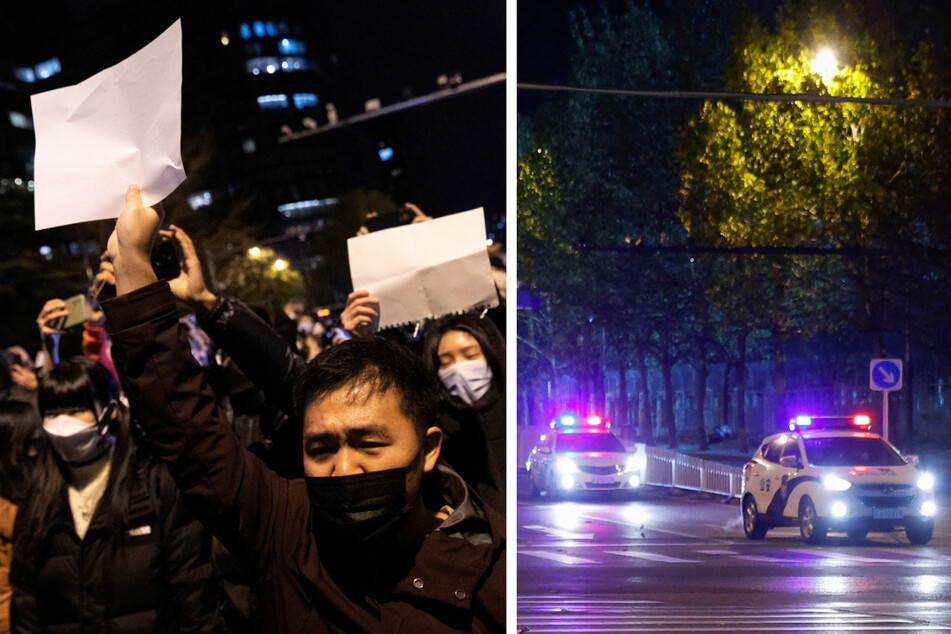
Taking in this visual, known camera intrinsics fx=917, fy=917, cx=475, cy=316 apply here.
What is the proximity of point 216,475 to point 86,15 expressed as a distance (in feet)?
8.21

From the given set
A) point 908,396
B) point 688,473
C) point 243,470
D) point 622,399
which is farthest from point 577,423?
point 243,470

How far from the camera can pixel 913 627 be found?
11.7ft

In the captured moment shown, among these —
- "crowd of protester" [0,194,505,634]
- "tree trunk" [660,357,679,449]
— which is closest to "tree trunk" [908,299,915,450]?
"tree trunk" [660,357,679,449]

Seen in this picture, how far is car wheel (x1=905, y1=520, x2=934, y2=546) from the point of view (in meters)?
3.63

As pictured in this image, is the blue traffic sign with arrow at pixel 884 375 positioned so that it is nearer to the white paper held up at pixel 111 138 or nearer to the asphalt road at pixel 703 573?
the asphalt road at pixel 703 573

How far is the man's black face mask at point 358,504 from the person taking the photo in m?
1.54

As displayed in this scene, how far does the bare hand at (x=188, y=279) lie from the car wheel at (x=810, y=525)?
247 centimetres

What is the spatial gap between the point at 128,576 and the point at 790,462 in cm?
245

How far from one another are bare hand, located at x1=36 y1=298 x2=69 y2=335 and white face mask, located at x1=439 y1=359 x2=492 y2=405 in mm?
1850

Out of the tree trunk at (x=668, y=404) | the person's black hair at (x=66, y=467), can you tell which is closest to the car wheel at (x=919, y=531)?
the tree trunk at (x=668, y=404)

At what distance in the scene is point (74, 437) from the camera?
9.35ft

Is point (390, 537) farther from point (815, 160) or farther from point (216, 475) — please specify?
point (815, 160)

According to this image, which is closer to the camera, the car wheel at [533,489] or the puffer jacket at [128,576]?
the puffer jacket at [128,576]

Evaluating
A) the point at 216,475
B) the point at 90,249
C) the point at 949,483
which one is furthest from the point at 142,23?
Result: the point at 949,483
